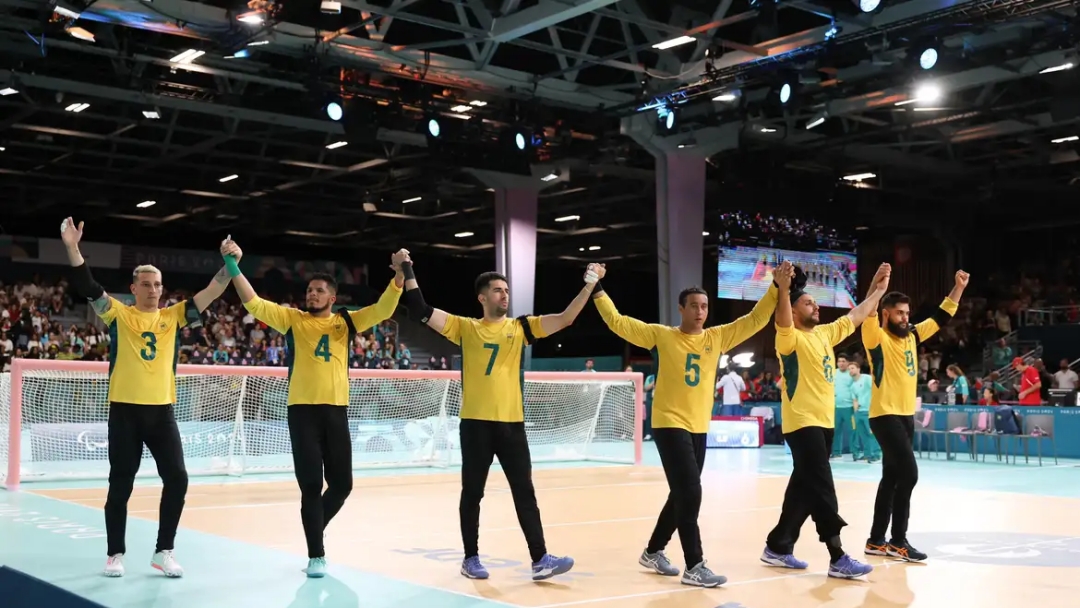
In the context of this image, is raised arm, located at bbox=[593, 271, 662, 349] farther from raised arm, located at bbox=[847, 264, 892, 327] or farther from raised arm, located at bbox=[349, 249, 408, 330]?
raised arm, located at bbox=[847, 264, 892, 327]

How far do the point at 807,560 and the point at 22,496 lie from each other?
8065mm

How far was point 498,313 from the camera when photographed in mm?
6840

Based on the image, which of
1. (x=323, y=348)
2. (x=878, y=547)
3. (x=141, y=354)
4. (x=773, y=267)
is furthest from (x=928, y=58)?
(x=141, y=354)

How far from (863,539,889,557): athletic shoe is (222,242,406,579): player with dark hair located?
3771 millimetres

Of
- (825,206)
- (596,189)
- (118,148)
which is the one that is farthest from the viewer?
(596,189)

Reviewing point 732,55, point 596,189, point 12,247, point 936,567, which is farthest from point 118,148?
point 936,567

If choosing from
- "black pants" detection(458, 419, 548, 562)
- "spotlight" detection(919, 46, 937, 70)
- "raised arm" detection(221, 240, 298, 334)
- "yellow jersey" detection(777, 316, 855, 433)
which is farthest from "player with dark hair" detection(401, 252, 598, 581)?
"spotlight" detection(919, 46, 937, 70)

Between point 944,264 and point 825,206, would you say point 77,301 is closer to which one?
point 825,206

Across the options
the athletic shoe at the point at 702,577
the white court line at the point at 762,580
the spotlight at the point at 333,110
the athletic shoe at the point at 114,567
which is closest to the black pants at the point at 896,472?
the white court line at the point at 762,580

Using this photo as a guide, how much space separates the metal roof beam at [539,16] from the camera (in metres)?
15.4

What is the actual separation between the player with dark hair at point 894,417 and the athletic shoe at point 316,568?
3829mm

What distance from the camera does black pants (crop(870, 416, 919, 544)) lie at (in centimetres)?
743

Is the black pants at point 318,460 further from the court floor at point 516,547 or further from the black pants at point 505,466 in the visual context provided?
the black pants at point 505,466

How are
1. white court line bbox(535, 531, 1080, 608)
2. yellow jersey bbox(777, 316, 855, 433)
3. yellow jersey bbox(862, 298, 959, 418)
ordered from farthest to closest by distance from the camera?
yellow jersey bbox(862, 298, 959, 418), yellow jersey bbox(777, 316, 855, 433), white court line bbox(535, 531, 1080, 608)
